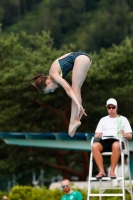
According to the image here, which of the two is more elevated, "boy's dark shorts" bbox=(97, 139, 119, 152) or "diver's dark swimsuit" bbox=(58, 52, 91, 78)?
"boy's dark shorts" bbox=(97, 139, 119, 152)

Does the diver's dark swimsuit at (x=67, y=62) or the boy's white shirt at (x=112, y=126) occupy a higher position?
the boy's white shirt at (x=112, y=126)

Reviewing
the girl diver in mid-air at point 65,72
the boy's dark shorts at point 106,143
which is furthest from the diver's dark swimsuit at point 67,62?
the boy's dark shorts at point 106,143

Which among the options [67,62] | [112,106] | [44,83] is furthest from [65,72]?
[112,106]

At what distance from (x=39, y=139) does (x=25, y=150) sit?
32.6 ft

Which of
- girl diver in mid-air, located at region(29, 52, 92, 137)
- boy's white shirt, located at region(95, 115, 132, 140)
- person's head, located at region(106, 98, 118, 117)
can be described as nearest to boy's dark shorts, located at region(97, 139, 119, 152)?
boy's white shirt, located at region(95, 115, 132, 140)

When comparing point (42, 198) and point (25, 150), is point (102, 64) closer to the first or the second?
point (25, 150)

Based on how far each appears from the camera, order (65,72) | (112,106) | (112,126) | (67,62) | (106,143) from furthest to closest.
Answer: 1. (106,143)
2. (112,126)
3. (112,106)
4. (65,72)
5. (67,62)

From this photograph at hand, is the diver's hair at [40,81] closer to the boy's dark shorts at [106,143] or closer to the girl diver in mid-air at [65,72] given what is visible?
the girl diver in mid-air at [65,72]

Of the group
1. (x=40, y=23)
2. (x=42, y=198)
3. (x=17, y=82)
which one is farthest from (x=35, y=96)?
(x=40, y=23)

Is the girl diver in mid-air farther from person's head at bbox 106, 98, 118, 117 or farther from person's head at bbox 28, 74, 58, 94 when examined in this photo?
person's head at bbox 106, 98, 118, 117

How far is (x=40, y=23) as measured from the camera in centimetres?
16362

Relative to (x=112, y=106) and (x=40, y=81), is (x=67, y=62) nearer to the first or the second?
(x=40, y=81)

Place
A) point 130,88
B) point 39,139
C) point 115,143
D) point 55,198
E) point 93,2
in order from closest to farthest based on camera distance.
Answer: point 115,143 → point 55,198 → point 39,139 → point 130,88 → point 93,2

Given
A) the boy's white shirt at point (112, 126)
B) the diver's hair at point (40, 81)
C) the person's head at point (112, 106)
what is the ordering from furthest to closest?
the boy's white shirt at point (112, 126)
the person's head at point (112, 106)
the diver's hair at point (40, 81)
